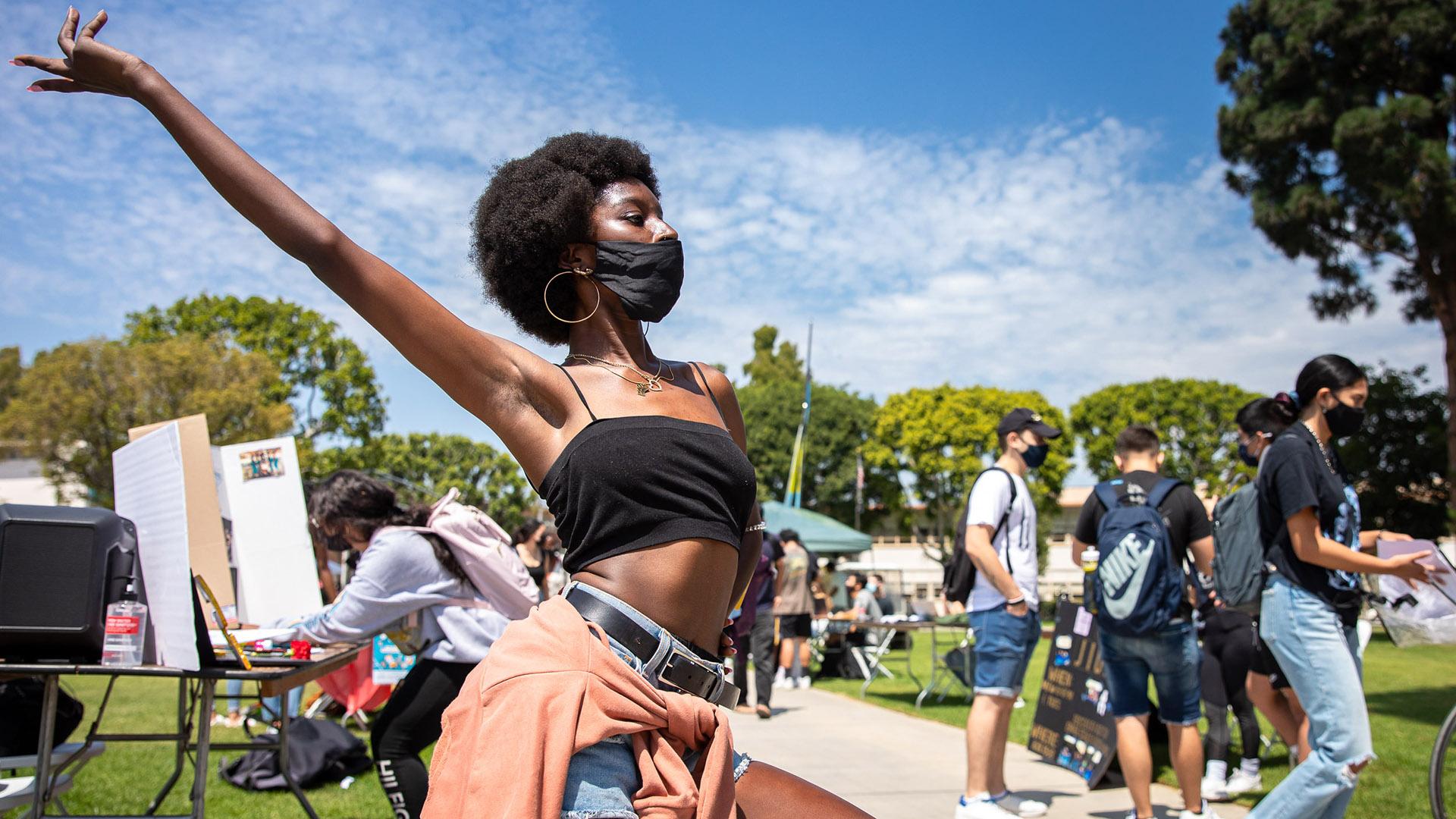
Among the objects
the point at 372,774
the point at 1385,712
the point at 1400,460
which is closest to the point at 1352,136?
the point at 1400,460

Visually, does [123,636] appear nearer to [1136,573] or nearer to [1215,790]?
[1136,573]

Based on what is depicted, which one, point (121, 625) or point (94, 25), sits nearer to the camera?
point (94, 25)

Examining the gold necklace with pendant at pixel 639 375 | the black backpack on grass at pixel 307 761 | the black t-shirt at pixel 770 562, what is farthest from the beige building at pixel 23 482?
the gold necklace with pendant at pixel 639 375

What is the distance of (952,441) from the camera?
181 feet

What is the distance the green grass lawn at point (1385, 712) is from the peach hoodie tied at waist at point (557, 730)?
5225 mm

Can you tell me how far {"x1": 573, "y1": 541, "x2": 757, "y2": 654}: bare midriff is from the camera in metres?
1.76

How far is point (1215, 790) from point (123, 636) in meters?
5.76

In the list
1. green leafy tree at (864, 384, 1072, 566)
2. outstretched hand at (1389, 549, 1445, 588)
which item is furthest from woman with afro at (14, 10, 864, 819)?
green leafy tree at (864, 384, 1072, 566)

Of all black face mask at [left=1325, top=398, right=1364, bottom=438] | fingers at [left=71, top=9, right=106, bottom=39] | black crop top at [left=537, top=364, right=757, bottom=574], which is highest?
fingers at [left=71, top=9, right=106, bottom=39]

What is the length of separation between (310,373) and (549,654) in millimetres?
41324

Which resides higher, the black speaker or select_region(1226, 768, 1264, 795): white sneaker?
the black speaker

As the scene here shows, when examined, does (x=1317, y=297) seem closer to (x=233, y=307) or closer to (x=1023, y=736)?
(x=1023, y=736)

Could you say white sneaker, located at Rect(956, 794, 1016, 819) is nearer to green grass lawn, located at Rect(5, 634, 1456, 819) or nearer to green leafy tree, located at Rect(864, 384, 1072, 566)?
green grass lawn, located at Rect(5, 634, 1456, 819)

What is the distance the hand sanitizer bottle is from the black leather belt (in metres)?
2.45
